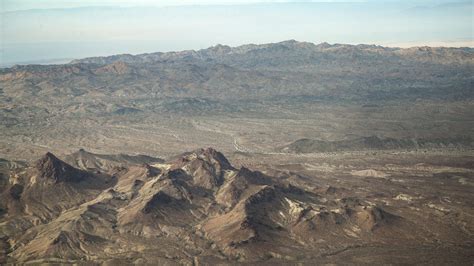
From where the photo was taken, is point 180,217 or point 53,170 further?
point 53,170

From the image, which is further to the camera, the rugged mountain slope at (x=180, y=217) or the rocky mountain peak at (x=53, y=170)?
the rocky mountain peak at (x=53, y=170)

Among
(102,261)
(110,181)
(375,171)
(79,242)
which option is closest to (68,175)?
(110,181)

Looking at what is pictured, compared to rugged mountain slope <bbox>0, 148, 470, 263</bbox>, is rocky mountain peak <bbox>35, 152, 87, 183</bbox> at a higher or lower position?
higher

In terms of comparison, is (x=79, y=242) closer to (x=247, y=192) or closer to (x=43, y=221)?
(x=43, y=221)

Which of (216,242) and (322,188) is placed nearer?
(216,242)

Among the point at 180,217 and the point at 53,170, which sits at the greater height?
the point at 53,170

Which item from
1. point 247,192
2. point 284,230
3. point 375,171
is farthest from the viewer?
point 375,171

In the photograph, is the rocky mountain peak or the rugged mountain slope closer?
the rugged mountain slope

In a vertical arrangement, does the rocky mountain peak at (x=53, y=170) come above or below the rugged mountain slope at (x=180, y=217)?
above
